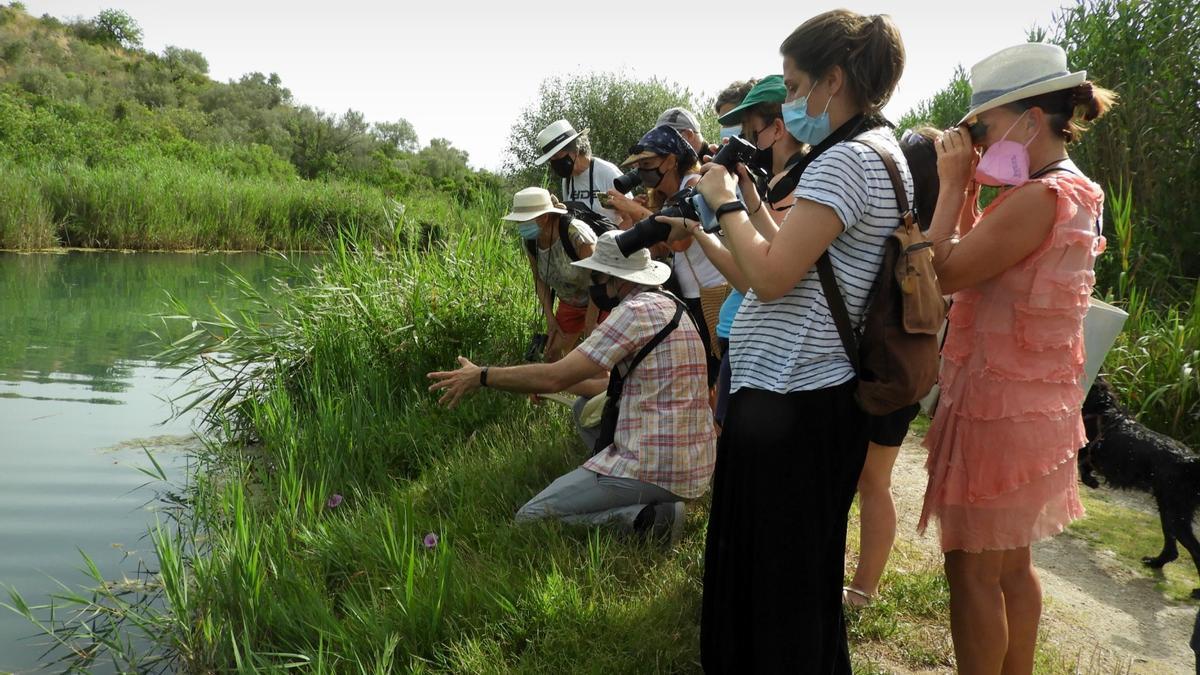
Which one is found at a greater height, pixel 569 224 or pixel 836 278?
pixel 569 224

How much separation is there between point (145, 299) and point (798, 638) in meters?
13.1

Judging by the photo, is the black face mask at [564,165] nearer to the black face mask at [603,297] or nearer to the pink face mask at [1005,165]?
the black face mask at [603,297]

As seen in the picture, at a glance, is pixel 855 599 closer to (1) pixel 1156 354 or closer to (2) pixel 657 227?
(2) pixel 657 227

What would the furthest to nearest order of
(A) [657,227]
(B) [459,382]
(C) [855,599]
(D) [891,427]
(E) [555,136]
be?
(E) [555,136] < (B) [459,382] < (C) [855,599] < (D) [891,427] < (A) [657,227]

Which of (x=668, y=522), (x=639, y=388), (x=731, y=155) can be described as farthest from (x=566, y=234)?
(x=731, y=155)

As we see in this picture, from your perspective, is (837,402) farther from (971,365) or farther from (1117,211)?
(1117,211)

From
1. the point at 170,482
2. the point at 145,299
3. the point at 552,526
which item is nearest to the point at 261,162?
the point at 145,299

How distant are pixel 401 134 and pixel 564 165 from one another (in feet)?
178

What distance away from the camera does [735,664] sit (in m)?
2.21

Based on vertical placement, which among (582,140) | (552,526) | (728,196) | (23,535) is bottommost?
(23,535)

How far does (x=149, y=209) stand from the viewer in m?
19.2

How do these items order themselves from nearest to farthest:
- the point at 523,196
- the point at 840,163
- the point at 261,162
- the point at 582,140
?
the point at 840,163
the point at 523,196
the point at 582,140
the point at 261,162

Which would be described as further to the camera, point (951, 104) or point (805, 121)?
point (951, 104)


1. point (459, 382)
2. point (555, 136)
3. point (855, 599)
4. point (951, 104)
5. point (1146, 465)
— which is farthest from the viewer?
point (951, 104)
